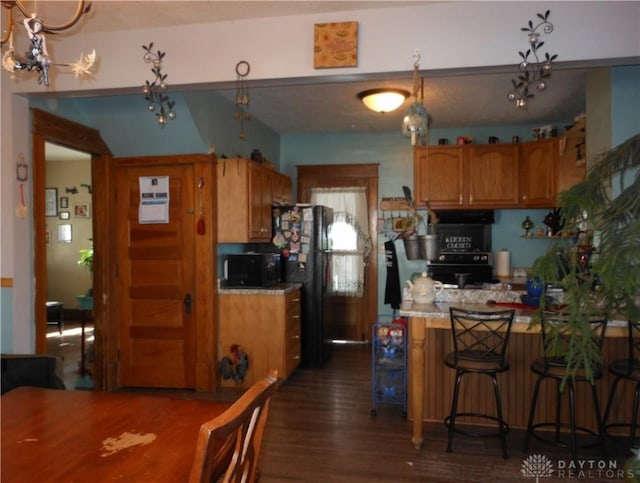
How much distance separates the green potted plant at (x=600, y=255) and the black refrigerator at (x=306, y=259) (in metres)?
3.45

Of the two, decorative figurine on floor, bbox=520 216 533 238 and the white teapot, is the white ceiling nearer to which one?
decorative figurine on floor, bbox=520 216 533 238

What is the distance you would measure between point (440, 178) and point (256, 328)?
279 cm

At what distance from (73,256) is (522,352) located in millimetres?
6952

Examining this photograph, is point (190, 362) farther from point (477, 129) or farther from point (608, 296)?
point (477, 129)

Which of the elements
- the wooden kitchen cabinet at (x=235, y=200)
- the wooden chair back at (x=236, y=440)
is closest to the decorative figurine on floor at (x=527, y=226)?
the wooden kitchen cabinet at (x=235, y=200)

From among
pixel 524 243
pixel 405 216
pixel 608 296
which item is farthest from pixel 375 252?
pixel 608 296

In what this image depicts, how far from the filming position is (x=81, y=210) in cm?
754

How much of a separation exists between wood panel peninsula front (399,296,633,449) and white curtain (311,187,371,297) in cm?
261

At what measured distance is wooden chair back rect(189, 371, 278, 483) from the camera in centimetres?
100

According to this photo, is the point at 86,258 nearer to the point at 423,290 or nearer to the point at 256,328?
the point at 256,328

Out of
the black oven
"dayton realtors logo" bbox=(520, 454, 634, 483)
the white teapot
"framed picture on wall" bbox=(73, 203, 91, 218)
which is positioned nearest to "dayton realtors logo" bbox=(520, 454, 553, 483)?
"dayton realtors logo" bbox=(520, 454, 634, 483)

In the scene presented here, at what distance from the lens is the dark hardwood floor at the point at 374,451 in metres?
2.63

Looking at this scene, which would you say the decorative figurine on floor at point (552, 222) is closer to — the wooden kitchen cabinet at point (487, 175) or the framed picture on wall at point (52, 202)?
the wooden kitchen cabinet at point (487, 175)

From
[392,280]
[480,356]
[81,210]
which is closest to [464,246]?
[392,280]
